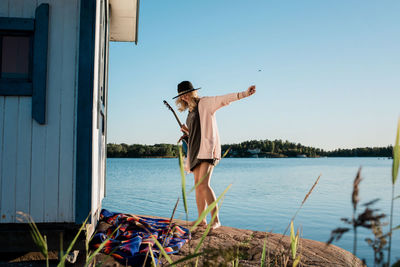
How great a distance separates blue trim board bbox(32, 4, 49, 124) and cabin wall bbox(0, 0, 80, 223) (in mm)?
50

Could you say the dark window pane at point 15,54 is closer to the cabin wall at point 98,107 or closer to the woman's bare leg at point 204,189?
the cabin wall at point 98,107

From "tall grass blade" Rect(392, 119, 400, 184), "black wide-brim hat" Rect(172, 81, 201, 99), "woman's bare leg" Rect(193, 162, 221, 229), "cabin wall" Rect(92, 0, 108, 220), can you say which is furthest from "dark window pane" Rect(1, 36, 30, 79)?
"tall grass blade" Rect(392, 119, 400, 184)

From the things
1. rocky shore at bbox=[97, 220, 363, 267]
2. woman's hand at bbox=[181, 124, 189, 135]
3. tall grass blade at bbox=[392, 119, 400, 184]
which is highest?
woman's hand at bbox=[181, 124, 189, 135]

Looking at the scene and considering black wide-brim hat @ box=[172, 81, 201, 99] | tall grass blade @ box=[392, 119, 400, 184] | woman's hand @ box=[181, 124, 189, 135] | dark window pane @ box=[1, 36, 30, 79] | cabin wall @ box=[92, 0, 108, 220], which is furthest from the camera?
woman's hand @ box=[181, 124, 189, 135]

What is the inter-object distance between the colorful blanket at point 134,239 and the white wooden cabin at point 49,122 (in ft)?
1.70

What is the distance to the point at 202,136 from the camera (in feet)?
16.0

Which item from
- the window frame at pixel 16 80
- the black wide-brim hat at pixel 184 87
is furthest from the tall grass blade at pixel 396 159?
the black wide-brim hat at pixel 184 87

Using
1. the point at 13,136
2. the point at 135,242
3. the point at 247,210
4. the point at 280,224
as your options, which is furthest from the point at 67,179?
the point at 247,210

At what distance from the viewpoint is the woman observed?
15.7ft

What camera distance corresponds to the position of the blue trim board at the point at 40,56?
11.1 feet

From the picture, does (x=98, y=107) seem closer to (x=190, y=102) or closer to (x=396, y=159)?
(x=190, y=102)

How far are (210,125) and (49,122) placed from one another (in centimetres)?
215

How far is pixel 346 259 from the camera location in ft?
13.6

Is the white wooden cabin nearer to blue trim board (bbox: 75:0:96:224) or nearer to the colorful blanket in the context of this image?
blue trim board (bbox: 75:0:96:224)
